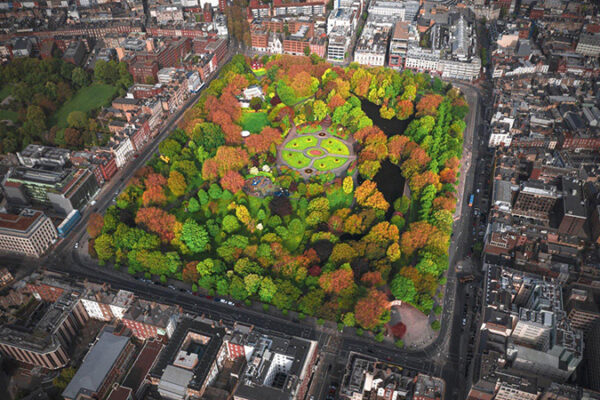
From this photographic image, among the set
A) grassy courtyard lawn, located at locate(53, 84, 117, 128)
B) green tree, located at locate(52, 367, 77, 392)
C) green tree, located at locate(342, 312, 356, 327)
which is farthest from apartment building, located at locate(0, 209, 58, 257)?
green tree, located at locate(342, 312, 356, 327)

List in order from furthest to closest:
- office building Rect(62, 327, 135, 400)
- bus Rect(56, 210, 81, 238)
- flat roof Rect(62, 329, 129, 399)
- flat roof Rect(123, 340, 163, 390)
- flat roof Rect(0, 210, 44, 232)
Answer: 1. bus Rect(56, 210, 81, 238)
2. flat roof Rect(0, 210, 44, 232)
3. flat roof Rect(123, 340, 163, 390)
4. flat roof Rect(62, 329, 129, 399)
5. office building Rect(62, 327, 135, 400)

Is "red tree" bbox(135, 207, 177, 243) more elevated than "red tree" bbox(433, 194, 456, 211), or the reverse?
"red tree" bbox(433, 194, 456, 211)

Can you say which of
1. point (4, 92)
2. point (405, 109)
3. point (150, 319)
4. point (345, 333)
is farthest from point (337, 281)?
point (4, 92)

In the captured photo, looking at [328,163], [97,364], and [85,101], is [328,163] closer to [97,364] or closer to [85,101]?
[97,364]

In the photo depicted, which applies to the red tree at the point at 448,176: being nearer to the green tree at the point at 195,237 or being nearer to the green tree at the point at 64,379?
the green tree at the point at 195,237

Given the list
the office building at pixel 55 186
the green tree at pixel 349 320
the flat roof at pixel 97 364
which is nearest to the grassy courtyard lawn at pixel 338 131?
the green tree at pixel 349 320

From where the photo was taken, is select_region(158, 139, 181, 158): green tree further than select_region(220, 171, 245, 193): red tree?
Yes

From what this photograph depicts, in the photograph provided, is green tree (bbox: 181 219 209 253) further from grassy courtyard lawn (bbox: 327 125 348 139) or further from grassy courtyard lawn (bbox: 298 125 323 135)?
grassy courtyard lawn (bbox: 327 125 348 139)
